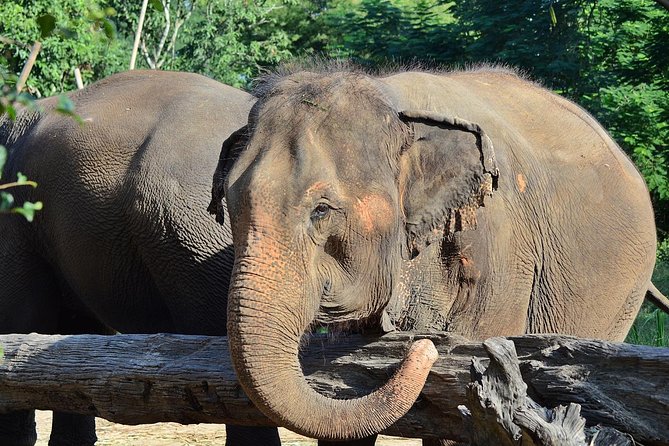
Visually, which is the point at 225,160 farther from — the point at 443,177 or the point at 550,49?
the point at 550,49

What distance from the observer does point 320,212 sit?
3.50m

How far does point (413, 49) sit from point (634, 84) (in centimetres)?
334

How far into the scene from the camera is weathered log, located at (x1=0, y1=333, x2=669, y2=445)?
3002 millimetres

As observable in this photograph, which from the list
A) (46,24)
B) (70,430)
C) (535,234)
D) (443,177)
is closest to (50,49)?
(70,430)

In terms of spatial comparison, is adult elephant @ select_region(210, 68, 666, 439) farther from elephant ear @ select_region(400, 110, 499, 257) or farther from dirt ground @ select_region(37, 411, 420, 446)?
dirt ground @ select_region(37, 411, 420, 446)

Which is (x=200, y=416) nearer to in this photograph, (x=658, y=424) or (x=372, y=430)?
(x=372, y=430)

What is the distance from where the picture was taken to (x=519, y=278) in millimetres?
4422

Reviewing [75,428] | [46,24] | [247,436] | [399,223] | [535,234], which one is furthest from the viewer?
[75,428]

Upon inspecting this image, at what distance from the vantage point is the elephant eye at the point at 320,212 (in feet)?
11.5

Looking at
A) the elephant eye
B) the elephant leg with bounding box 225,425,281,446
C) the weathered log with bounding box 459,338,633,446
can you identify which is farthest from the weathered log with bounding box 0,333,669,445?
the elephant leg with bounding box 225,425,281,446

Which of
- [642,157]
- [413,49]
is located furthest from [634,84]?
[413,49]

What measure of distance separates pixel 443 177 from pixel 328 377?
76 cm

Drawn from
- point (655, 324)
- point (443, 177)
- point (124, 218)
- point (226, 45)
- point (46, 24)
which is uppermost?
point (46, 24)

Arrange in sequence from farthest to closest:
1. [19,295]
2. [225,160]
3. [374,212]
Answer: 1. [19,295]
2. [225,160]
3. [374,212]
